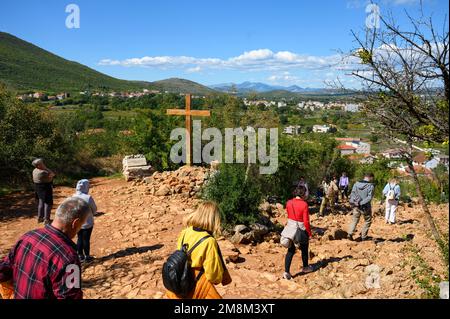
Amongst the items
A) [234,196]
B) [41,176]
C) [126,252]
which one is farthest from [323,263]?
[41,176]

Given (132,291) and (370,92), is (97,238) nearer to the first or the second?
(132,291)

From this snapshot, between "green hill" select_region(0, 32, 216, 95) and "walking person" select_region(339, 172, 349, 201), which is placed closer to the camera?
"walking person" select_region(339, 172, 349, 201)

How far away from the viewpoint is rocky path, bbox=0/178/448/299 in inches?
201

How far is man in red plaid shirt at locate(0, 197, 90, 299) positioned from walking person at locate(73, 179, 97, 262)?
3001 mm

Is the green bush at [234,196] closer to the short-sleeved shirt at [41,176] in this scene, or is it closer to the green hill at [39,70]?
the short-sleeved shirt at [41,176]

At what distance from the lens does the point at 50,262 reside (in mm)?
2521

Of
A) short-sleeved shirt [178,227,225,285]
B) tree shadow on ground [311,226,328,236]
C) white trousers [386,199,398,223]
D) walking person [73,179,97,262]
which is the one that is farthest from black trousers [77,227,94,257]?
white trousers [386,199,398,223]

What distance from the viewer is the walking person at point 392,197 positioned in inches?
388

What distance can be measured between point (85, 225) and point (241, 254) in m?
2.79

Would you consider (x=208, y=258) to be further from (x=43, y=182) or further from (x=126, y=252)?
(x=43, y=182)

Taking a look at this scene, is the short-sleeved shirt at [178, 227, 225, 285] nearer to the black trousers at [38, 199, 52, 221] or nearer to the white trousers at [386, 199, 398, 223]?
the black trousers at [38, 199, 52, 221]

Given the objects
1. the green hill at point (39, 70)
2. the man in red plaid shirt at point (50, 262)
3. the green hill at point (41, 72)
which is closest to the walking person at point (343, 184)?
the man in red plaid shirt at point (50, 262)

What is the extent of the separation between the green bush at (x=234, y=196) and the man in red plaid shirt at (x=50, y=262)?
16.8ft
